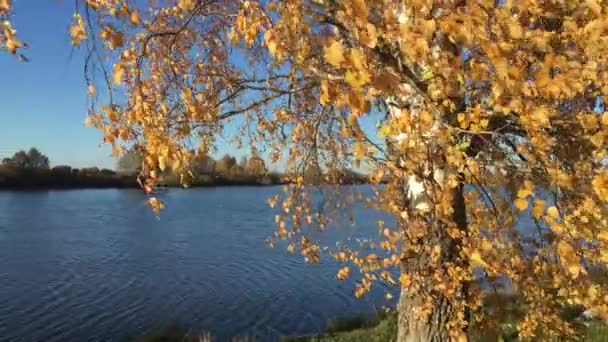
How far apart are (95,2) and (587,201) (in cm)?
364

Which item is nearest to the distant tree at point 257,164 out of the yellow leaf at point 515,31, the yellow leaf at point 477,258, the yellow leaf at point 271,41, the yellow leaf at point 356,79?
the yellow leaf at point 477,258

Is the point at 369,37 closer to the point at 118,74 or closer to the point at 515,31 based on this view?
the point at 515,31

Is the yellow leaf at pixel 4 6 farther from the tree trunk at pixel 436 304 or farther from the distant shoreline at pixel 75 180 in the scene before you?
the distant shoreline at pixel 75 180

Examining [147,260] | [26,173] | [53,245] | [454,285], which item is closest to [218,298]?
[147,260]

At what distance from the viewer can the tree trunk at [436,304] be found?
553 centimetres

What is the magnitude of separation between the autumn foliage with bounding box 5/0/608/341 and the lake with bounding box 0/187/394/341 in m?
3.85

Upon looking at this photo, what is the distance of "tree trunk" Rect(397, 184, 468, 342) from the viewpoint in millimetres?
5527

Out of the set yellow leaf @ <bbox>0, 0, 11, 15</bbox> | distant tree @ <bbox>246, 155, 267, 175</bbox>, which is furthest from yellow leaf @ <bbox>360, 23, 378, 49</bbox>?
distant tree @ <bbox>246, 155, 267, 175</bbox>

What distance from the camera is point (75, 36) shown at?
3461 millimetres

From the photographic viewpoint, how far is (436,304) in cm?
559

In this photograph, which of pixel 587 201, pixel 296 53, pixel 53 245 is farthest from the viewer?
pixel 53 245

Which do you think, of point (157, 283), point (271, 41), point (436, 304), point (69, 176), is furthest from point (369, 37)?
point (69, 176)

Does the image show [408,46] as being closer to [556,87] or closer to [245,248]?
[556,87]

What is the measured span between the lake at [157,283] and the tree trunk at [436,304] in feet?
11.9
